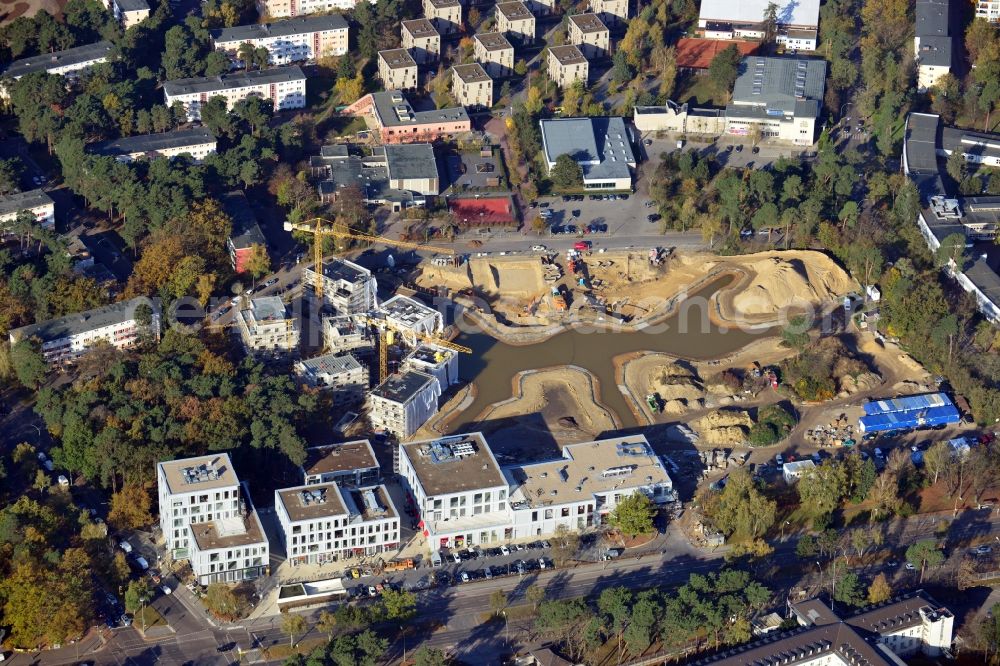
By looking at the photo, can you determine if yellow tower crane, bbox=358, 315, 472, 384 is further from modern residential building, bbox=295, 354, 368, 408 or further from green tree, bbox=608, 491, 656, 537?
green tree, bbox=608, 491, 656, 537

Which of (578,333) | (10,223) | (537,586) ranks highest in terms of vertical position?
(10,223)

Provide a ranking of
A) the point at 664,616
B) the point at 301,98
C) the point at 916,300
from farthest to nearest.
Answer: the point at 301,98 < the point at 916,300 < the point at 664,616

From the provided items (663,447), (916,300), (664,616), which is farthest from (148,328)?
(916,300)

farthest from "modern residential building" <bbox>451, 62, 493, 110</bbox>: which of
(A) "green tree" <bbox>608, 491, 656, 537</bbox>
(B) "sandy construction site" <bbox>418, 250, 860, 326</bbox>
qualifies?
(A) "green tree" <bbox>608, 491, 656, 537</bbox>

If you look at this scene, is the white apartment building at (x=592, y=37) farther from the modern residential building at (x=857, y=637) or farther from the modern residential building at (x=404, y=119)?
the modern residential building at (x=857, y=637)

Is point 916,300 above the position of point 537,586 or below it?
above

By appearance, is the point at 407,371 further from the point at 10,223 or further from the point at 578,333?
the point at 10,223

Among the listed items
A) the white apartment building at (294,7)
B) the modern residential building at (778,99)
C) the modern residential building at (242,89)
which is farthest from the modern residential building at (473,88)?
the modern residential building at (778,99)
